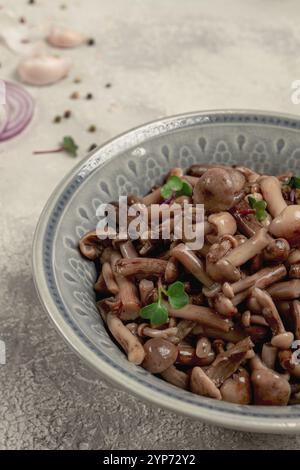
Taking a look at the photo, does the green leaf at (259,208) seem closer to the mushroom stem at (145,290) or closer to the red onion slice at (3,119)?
the mushroom stem at (145,290)

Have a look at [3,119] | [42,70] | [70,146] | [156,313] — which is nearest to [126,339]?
[156,313]


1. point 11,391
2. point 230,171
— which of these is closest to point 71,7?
point 230,171

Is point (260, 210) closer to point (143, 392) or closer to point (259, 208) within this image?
point (259, 208)

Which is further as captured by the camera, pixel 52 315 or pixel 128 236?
pixel 128 236

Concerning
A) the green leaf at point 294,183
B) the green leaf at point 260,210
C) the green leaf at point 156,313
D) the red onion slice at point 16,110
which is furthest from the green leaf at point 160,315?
the red onion slice at point 16,110

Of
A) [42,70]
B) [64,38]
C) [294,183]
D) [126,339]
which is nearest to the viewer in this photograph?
[126,339]

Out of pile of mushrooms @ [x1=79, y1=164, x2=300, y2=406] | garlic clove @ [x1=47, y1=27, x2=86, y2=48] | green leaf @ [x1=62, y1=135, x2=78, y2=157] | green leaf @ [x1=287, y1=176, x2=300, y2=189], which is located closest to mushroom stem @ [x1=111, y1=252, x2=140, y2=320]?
pile of mushrooms @ [x1=79, y1=164, x2=300, y2=406]

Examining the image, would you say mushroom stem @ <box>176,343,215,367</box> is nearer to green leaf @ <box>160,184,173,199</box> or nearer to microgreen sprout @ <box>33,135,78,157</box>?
green leaf @ <box>160,184,173,199</box>

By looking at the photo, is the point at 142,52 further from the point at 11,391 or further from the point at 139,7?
the point at 11,391
